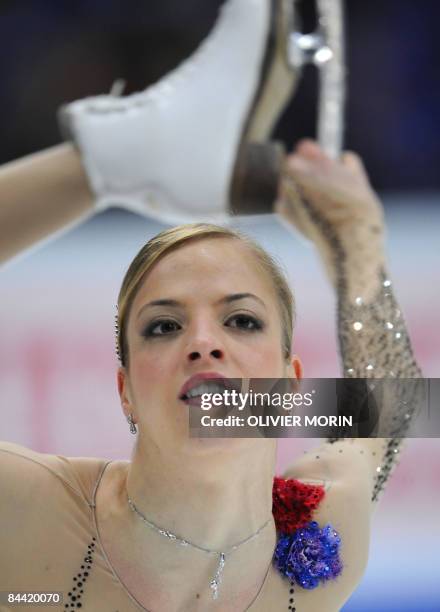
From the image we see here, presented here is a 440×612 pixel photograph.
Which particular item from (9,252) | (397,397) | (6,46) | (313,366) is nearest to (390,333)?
(397,397)

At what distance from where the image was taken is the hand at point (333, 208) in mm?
1617

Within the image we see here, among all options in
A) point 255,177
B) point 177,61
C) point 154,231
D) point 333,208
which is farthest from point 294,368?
point 177,61

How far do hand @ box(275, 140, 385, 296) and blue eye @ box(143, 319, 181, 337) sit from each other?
54 cm

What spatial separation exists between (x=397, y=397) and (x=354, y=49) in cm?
233

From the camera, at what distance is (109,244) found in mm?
2980

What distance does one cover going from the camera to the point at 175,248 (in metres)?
1.16

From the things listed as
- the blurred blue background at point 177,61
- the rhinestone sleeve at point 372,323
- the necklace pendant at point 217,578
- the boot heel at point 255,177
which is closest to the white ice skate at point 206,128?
the boot heel at point 255,177

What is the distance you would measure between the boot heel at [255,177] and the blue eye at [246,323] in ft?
2.75

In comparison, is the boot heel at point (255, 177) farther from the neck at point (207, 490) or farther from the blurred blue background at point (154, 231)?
the neck at point (207, 490)

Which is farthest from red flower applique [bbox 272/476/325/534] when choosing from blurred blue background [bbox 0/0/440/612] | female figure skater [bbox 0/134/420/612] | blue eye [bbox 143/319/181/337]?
blurred blue background [bbox 0/0/440/612]

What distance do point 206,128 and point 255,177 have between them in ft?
0.49

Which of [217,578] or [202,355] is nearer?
[202,355]

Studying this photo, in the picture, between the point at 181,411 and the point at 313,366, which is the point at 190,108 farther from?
the point at 181,411

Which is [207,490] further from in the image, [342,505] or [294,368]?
[342,505]
